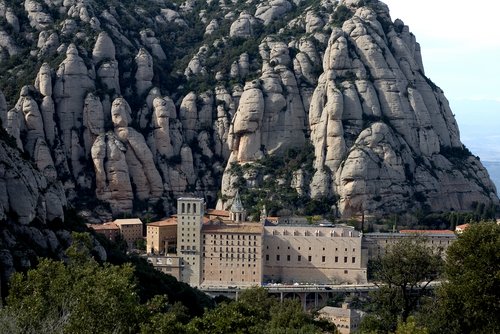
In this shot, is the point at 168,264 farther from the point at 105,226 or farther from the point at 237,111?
the point at 237,111

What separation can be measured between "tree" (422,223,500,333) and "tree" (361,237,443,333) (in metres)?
1.78

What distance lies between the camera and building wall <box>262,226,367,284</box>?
130 meters

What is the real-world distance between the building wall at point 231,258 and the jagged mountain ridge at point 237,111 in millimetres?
25221

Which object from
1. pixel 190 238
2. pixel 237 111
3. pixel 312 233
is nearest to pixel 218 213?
pixel 190 238

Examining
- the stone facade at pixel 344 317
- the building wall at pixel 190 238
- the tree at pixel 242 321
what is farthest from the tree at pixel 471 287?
the building wall at pixel 190 238

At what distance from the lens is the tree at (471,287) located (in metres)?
54.4

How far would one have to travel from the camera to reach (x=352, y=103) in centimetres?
15812

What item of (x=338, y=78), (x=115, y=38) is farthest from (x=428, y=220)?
(x=115, y=38)

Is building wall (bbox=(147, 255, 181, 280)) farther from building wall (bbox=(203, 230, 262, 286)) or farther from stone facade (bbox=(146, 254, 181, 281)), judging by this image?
building wall (bbox=(203, 230, 262, 286))

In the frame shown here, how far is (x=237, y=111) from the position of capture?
163750mm

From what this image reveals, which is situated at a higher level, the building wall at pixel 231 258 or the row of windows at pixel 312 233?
the row of windows at pixel 312 233

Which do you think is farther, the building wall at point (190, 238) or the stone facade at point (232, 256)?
the building wall at point (190, 238)

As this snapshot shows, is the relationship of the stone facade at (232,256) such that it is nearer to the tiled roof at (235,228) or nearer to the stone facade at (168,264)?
the tiled roof at (235,228)

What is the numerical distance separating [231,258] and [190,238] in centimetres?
576
